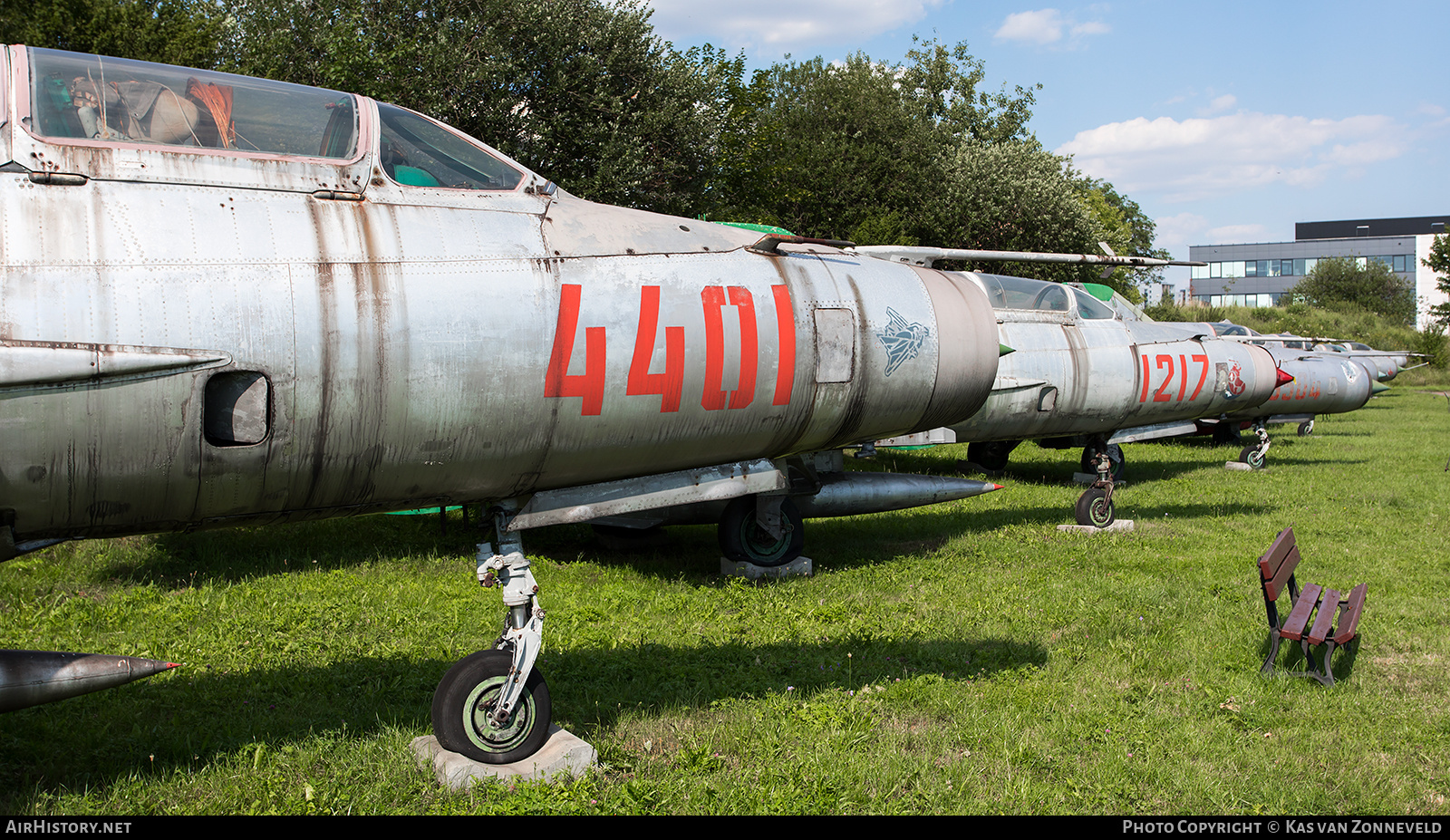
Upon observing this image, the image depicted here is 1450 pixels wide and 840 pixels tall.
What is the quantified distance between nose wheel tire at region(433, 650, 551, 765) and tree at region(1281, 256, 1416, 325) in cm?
7423

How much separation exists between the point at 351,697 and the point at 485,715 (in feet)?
4.99

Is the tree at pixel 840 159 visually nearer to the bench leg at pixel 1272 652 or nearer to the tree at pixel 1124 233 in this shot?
Answer: the tree at pixel 1124 233

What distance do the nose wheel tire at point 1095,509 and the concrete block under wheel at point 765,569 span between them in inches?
159

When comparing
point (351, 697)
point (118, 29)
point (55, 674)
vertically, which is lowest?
point (351, 697)

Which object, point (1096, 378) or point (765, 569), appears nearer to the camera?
point (765, 569)

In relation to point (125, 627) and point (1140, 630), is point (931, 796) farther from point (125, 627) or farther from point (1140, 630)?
point (125, 627)

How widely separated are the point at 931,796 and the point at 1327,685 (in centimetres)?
320

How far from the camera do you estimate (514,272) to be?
13.7 feet

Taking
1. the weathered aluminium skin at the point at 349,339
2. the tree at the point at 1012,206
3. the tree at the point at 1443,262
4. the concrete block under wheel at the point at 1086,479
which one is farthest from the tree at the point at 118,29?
the tree at the point at 1443,262

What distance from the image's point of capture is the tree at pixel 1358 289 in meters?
66.1

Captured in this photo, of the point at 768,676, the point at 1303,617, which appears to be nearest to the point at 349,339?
the point at 768,676

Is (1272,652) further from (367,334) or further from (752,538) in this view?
(367,334)

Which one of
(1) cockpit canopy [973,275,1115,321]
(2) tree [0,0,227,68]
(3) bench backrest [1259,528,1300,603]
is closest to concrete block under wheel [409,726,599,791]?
(3) bench backrest [1259,528,1300,603]

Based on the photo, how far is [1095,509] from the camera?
36.1 feet
